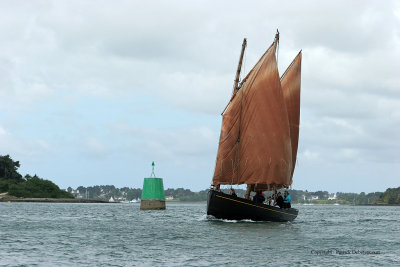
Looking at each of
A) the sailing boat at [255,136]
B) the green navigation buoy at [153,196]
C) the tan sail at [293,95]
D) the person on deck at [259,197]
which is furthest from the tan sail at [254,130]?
the green navigation buoy at [153,196]

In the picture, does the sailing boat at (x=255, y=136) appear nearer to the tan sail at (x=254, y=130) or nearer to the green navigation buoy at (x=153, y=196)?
the tan sail at (x=254, y=130)

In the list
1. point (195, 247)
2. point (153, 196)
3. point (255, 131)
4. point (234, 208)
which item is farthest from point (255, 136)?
point (153, 196)

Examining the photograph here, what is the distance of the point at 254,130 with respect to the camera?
179ft

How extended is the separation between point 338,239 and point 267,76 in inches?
726

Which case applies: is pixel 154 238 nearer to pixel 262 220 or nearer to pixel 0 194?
pixel 262 220

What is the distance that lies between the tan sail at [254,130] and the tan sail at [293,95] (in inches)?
277

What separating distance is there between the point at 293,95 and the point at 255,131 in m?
10.1

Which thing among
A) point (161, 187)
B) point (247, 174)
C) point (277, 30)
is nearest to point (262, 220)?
point (247, 174)

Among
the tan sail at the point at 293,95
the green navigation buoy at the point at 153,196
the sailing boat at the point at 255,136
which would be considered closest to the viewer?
the sailing boat at the point at 255,136

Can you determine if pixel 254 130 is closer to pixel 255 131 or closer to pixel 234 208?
pixel 255 131

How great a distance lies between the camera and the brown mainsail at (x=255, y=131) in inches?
2146

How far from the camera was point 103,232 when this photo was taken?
46812mm

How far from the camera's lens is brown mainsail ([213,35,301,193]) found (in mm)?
54500

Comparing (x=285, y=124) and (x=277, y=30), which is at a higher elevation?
(x=277, y=30)
